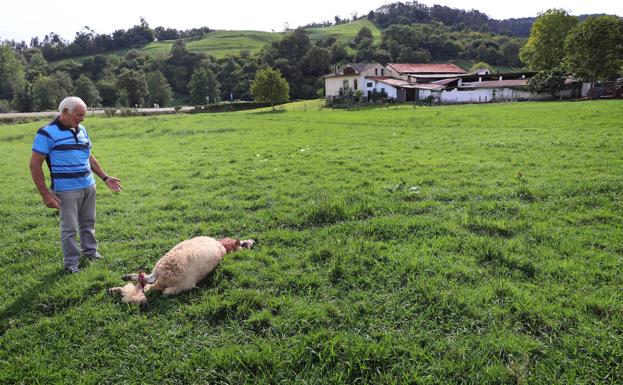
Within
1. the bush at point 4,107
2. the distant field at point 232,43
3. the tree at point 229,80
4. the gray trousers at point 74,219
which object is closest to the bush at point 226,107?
the tree at point 229,80

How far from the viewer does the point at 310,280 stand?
5.51 meters

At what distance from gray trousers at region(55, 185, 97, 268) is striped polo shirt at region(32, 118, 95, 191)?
16 cm

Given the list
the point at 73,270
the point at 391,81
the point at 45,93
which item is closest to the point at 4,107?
the point at 45,93

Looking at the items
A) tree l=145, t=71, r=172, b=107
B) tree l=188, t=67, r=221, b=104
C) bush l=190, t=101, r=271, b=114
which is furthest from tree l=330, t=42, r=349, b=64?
tree l=145, t=71, r=172, b=107

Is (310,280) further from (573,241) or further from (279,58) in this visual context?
(279,58)

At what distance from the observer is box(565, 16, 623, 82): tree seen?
5503 cm

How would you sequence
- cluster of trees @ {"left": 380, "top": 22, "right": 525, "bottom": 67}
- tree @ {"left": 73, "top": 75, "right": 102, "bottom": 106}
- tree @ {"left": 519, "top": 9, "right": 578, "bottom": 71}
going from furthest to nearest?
1. cluster of trees @ {"left": 380, "top": 22, "right": 525, "bottom": 67}
2. tree @ {"left": 73, "top": 75, "right": 102, "bottom": 106}
3. tree @ {"left": 519, "top": 9, "right": 578, "bottom": 71}

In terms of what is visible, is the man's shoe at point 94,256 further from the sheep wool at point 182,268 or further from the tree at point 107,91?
the tree at point 107,91

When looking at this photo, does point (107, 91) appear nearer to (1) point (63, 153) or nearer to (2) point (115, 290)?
(1) point (63, 153)

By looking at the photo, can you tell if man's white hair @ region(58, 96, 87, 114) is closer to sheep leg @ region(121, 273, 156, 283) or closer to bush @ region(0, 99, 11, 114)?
sheep leg @ region(121, 273, 156, 283)

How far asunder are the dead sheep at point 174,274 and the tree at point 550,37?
83993 millimetres

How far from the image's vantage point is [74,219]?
6.21 metres

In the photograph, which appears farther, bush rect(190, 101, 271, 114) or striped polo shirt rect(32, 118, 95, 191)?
bush rect(190, 101, 271, 114)

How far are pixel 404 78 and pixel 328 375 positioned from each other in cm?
9204
